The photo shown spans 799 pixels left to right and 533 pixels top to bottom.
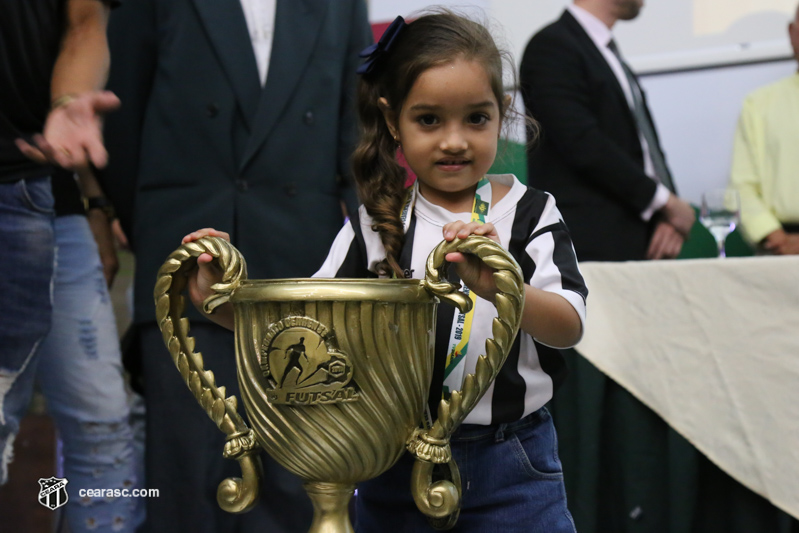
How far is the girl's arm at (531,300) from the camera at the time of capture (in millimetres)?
693

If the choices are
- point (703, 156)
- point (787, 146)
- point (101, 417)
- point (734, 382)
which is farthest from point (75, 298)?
point (703, 156)

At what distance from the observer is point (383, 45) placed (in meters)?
0.94

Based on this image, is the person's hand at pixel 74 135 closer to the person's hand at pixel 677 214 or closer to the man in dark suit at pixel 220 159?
the man in dark suit at pixel 220 159

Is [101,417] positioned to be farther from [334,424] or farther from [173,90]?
[334,424]

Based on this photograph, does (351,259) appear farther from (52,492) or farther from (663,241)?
(663,241)

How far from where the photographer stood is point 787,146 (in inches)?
105

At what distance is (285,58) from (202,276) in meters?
0.93

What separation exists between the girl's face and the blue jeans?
0.98 feet

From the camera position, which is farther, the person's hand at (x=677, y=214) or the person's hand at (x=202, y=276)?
the person's hand at (x=677, y=214)

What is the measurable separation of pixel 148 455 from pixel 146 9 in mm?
929

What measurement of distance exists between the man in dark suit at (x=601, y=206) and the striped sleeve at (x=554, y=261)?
96 centimetres

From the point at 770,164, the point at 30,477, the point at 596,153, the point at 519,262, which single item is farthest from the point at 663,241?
the point at 30,477

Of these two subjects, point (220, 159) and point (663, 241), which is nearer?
point (220, 159)

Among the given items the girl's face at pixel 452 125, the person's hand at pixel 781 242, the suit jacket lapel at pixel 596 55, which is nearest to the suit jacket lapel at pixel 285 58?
the girl's face at pixel 452 125
